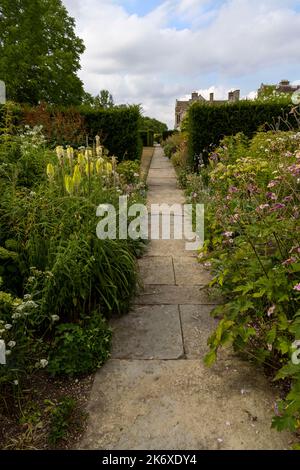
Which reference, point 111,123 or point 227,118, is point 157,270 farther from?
point 111,123

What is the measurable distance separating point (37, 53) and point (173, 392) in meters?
22.0

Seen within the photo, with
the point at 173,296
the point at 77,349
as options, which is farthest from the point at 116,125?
the point at 77,349

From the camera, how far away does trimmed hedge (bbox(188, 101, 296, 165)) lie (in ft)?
33.4

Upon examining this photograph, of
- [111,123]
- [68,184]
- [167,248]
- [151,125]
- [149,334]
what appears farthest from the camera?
[151,125]

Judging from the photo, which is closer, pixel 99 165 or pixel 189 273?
pixel 99 165

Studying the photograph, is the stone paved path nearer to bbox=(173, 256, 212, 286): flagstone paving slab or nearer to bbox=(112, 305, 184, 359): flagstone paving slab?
bbox=(112, 305, 184, 359): flagstone paving slab

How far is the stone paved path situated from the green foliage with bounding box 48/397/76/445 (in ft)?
0.39

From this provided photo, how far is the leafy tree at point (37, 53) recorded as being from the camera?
62.4ft

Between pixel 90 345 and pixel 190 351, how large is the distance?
0.74 meters

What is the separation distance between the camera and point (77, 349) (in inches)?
99.7

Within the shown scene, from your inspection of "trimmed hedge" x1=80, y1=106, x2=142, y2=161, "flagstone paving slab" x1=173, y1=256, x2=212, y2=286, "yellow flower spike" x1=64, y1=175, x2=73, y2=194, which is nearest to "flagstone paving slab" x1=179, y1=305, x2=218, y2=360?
"flagstone paving slab" x1=173, y1=256, x2=212, y2=286

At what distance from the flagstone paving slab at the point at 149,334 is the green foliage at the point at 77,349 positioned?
0.46 feet

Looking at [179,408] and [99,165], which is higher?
[99,165]
